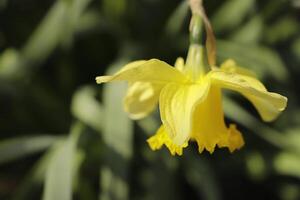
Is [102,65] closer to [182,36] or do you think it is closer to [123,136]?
[182,36]

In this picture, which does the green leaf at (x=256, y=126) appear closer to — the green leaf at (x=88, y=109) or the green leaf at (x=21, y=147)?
the green leaf at (x=88, y=109)

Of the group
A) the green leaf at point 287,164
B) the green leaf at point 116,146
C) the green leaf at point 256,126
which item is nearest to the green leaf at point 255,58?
the green leaf at point 256,126

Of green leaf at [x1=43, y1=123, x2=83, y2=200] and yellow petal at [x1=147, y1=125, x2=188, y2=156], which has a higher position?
green leaf at [x1=43, y1=123, x2=83, y2=200]

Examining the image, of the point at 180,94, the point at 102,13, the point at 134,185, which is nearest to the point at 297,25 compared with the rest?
the point at 102,13

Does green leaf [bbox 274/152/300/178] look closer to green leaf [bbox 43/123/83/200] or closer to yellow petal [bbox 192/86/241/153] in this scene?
green leaf [bbox 43/123/83/200]

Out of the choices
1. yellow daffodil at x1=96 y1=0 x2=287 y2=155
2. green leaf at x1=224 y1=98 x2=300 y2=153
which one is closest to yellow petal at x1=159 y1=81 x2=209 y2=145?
yellow daffodil at x1=96 y1=0 x2=287 y2=155

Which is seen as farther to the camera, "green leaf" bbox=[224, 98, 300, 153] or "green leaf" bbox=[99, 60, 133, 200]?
"green leaf" bbox=[224, 98, 300, 153]
